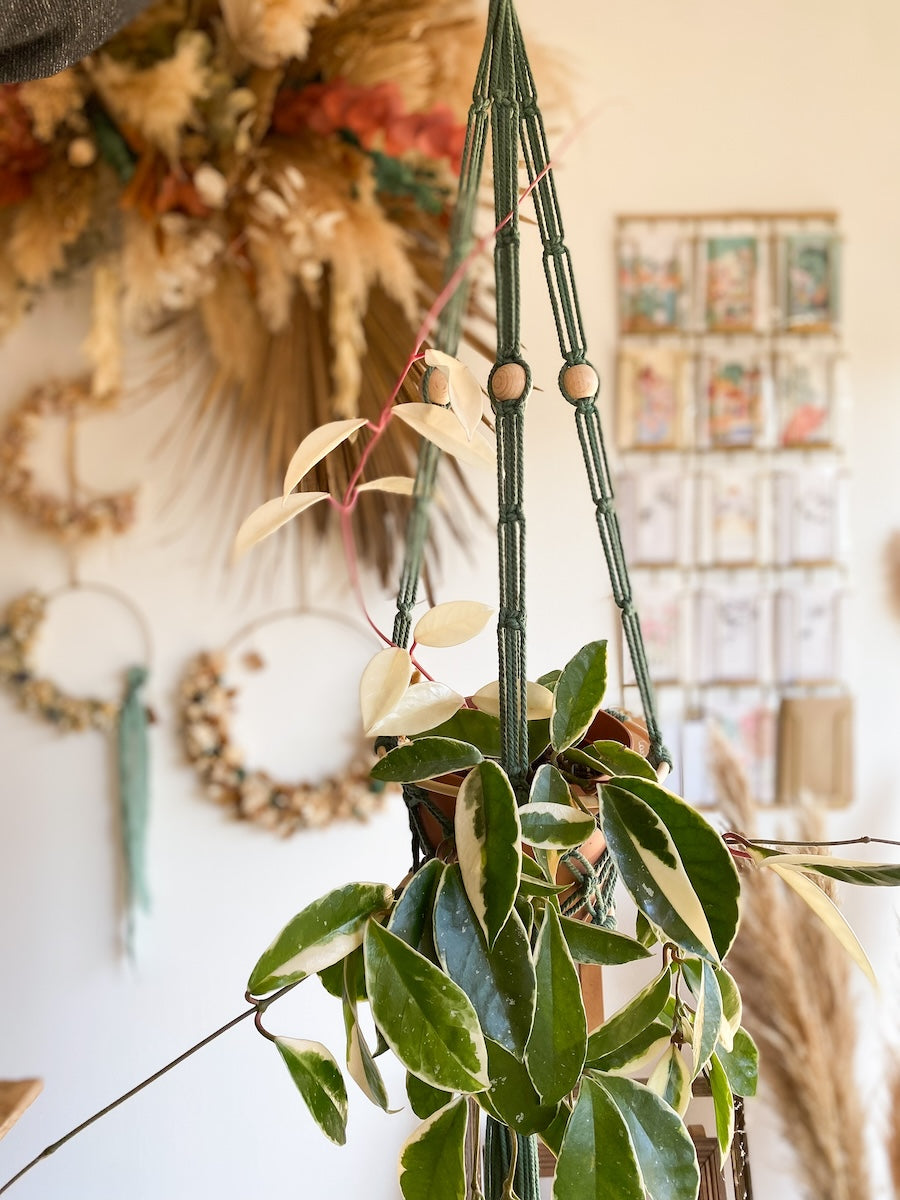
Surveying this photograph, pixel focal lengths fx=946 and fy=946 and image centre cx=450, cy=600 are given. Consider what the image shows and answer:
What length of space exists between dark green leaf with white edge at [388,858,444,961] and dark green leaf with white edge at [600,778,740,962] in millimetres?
88

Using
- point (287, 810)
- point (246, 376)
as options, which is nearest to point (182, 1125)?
point (287, 810)

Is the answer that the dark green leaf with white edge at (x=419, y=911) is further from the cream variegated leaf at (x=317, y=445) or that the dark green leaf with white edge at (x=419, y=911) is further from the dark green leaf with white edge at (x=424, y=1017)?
the cream variegated leaf at (x=317, y=445)

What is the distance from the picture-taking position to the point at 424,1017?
419 mm

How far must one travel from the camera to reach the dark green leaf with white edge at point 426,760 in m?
0.47

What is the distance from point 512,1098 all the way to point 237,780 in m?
1.13

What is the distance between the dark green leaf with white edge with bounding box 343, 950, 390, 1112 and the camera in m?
0.48

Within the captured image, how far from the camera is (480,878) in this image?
16.7 inches

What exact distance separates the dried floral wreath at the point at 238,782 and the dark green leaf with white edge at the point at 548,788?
1068 mm

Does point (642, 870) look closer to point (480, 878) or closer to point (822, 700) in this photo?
point (480, 878)

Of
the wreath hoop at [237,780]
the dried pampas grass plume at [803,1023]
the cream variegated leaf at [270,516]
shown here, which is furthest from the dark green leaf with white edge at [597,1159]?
the wreath hoop at [237,780]

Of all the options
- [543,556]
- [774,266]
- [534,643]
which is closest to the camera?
[534,643]

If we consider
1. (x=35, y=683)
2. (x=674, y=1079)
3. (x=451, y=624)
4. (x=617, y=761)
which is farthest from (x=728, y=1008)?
(x=35, y=683)

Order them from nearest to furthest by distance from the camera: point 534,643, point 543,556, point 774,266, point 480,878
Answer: point 480,878, point 534,643, point 543,556, point 774,266

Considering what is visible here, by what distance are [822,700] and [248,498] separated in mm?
995
